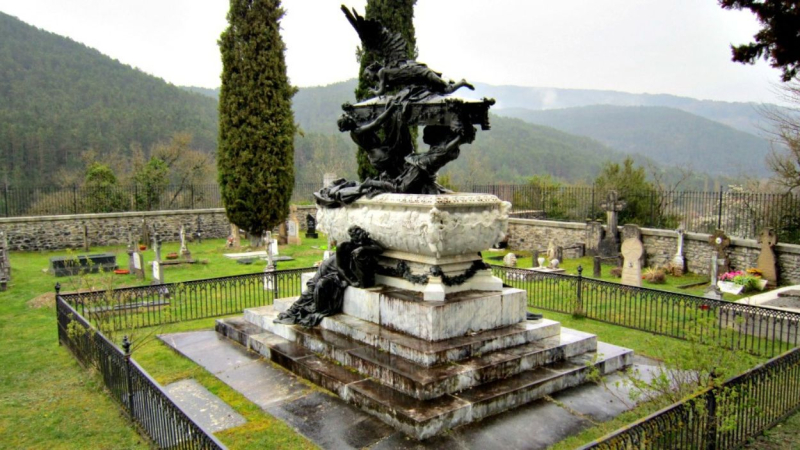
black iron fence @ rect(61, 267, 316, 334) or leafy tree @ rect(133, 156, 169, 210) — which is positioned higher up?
leafy tree @ rect(133, 156, 169, 210)

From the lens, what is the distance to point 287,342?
7539 mm

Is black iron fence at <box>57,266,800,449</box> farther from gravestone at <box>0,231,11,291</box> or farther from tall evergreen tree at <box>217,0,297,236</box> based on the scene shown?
tall evergreen tree at <box>217,0,297,236</box>

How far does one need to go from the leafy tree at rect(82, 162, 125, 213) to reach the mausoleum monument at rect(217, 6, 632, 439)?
19.2m

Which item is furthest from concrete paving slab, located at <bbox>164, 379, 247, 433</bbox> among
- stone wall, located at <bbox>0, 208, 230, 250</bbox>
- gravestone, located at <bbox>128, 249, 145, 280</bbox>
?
stone wall, located at <bbox>0, 208, 230, 250</bbox>

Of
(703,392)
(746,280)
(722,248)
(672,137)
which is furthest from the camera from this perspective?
(672,137)

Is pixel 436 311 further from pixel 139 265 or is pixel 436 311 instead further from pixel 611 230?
pixel 611 230

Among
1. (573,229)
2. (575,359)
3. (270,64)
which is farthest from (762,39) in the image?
(270,64)

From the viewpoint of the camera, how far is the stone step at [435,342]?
6.03 metres

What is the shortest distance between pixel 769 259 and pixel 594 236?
18.2 ft

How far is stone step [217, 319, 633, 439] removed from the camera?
5164 mm

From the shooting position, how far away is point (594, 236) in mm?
18125

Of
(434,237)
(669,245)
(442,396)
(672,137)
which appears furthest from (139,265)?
(672,137)

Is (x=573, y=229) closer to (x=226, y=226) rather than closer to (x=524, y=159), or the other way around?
(x=226, y=226)

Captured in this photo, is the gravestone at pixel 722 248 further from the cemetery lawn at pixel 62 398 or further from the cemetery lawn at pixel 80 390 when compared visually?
the cemetery lawn at pixel 62 398
